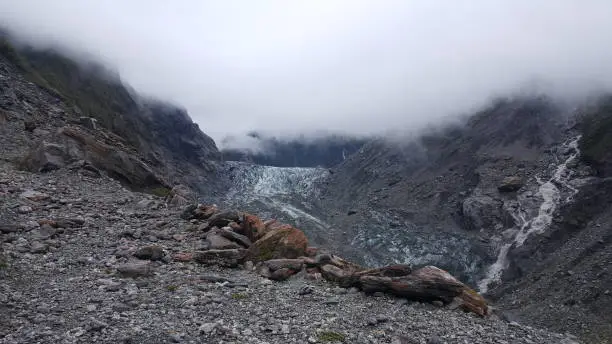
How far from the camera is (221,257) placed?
22297mm

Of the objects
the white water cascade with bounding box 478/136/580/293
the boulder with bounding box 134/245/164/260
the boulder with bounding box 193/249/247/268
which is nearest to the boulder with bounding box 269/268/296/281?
the boulder with bounding box 193/249/247/268

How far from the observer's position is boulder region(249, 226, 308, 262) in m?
23.1

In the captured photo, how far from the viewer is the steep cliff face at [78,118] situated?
39.6 meters

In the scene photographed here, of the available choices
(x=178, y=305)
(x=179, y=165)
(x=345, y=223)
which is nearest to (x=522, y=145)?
(x=345, y=223)

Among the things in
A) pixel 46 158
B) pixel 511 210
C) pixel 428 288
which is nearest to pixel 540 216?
pixel 511 210

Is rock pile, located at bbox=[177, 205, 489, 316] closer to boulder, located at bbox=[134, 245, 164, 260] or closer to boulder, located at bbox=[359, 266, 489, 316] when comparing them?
boulder, located at bbox=[359, 266, 489, 316]

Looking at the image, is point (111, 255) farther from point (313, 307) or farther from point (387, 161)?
point (387, 161)

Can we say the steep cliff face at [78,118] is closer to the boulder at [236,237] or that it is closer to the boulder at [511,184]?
the boulder at [236,237]

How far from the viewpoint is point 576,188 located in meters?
104

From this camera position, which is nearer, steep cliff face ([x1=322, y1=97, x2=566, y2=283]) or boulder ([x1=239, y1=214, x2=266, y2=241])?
boulder ([x1=239, y1=214, x2=266, y2=241])

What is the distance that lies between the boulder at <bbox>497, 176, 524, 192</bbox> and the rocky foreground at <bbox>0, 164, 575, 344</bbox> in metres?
110

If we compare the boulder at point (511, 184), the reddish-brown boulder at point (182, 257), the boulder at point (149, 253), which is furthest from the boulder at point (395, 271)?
the boulder at point (511, 184)

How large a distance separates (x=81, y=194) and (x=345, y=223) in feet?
422

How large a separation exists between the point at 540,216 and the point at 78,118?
94.8 m
